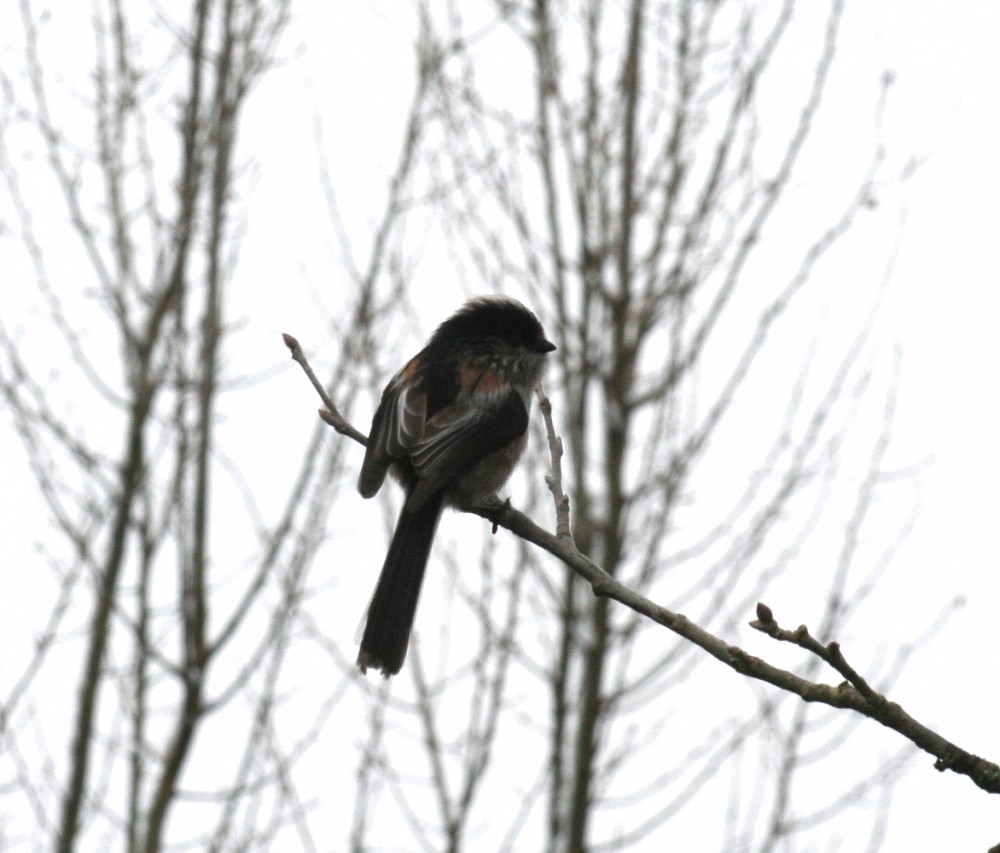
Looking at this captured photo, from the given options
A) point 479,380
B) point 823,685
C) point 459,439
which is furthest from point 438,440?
point 823,685

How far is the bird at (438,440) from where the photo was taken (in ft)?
15.2

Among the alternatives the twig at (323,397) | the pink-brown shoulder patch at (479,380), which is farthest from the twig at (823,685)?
the pink-brown shoulder patch at (479,380)

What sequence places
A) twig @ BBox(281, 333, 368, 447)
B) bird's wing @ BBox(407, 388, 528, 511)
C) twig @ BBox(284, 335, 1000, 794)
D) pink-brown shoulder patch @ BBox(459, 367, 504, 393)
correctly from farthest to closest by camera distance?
pink-brown shoulder patch @ BBox(459, 367, 504, 393)
bird's wing @ BBox(407, 388, 528, 511)
twig @ BBox(281, 333, 368, 447)
twig @ BBox(284, 335, 1000, 794)

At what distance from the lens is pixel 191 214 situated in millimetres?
7953

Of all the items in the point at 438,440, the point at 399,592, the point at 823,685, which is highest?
the point at 438,440

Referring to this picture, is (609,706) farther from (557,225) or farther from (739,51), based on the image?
(739,51)

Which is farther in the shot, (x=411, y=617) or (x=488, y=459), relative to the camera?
(x=488, y=459)

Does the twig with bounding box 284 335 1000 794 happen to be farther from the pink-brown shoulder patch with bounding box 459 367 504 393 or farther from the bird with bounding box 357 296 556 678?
the pink-brown shoulder patch with bounding box 459 367 504 393

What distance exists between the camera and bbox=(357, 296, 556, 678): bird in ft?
15.2

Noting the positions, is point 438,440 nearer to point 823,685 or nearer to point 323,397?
point 323,397

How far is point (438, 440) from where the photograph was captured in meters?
5.00

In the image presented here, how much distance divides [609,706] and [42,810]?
296cm

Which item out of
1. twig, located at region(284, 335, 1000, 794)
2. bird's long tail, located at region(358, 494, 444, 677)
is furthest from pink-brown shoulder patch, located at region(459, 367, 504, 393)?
twig, located at region(284, 335, 1000, 794)

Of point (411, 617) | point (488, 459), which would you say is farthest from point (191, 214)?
point (411, 617)
